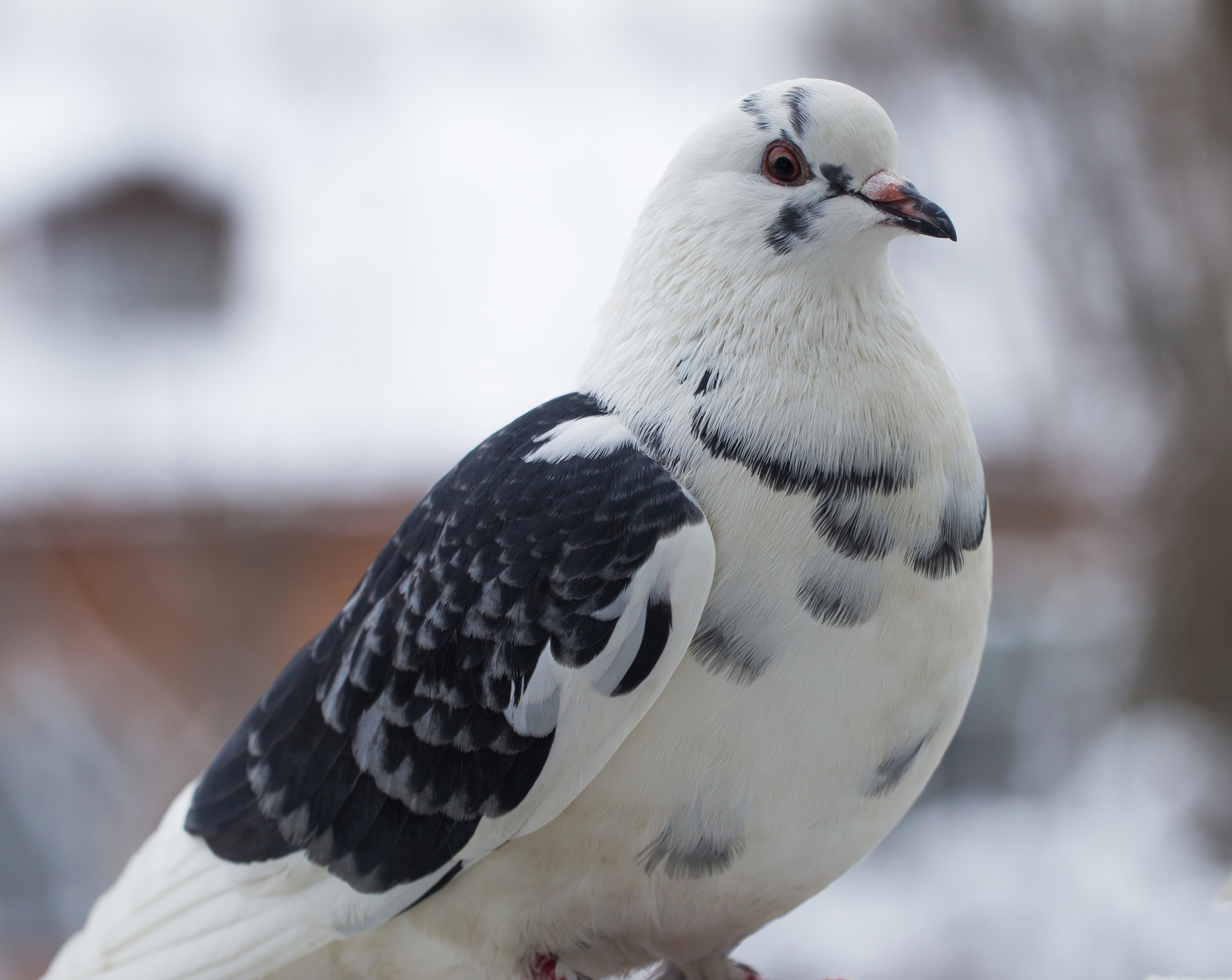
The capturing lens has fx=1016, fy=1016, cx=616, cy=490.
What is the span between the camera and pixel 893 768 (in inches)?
37.2

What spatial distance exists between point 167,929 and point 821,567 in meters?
0.83

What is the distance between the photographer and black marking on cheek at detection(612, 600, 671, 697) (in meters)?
0.84

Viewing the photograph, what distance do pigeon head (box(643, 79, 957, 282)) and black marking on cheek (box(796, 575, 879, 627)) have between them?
1.01 feet

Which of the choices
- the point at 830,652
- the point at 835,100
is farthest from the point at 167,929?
the point at 835,100

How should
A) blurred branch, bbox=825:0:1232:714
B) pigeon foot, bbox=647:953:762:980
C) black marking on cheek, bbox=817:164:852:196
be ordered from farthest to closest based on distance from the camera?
blurred branch, bbox=825:0:1232:714 < pigeon foot, bbox=647:953:762:980 < black marking on cheek, bbox=817:164:852:196

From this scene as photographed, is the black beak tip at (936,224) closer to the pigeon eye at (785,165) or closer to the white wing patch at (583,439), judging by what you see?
the pigeon eye at (785,165)

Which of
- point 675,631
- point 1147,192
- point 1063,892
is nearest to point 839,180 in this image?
point 675,631

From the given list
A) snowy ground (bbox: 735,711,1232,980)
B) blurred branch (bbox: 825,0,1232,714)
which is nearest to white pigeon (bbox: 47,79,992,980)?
snowy ground (bbox: 735,711,1232,980)

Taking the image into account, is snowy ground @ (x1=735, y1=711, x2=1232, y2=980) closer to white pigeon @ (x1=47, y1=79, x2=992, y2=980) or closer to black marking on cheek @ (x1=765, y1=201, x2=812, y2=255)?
white pigeon @ (x1=47, y1=79, x2=992, y2=980)

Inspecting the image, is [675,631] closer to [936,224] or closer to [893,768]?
[893,768]

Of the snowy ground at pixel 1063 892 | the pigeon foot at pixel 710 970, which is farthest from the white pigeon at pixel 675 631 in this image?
the snowy ground at pixel 1063 892

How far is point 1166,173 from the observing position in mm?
3312

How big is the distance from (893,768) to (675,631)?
10.7 inches

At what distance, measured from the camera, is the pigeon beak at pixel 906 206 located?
922 millimetres
